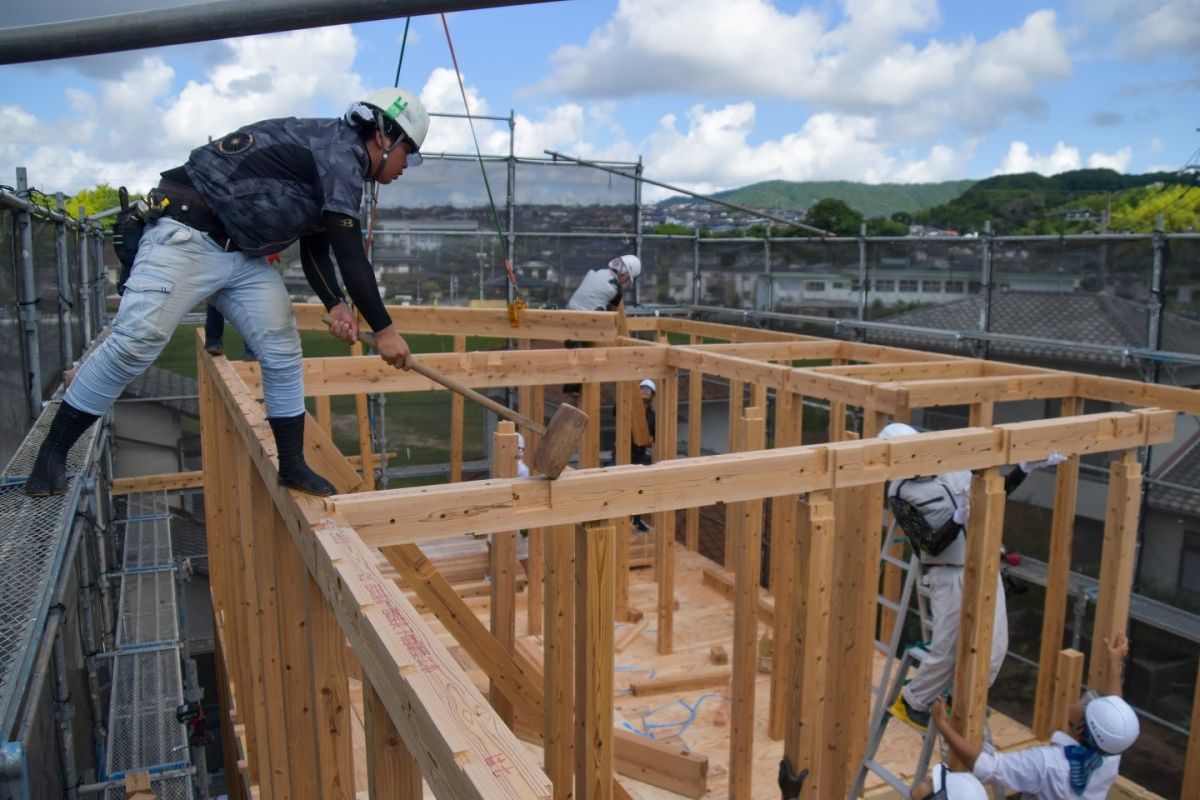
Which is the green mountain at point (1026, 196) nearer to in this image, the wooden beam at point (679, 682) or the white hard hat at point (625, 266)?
the white hard hat at point (625, 266)

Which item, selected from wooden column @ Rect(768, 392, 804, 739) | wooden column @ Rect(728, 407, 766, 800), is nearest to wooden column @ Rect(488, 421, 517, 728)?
wooden column @ Rect(728, 407, 766, 800)

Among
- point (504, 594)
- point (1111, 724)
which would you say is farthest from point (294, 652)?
point (1111, 724)

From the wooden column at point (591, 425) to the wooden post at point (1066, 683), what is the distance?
340cm

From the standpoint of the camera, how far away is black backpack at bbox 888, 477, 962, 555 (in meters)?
4.78

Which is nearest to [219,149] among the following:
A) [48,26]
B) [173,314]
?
[173,314]

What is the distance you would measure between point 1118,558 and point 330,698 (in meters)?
4.17

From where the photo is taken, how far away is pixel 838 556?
464 centimetres

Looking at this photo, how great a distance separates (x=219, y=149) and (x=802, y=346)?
5.59 m

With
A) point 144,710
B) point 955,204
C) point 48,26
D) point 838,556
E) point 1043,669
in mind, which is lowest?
point 144,710

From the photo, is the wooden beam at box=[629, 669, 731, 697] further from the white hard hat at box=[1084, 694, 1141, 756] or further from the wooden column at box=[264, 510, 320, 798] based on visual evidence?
the wooden column at box=[264, 510, 320, 798]

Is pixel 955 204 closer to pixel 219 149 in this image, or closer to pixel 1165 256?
pixel 1165 256

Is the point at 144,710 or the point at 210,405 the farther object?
the point at 144,710

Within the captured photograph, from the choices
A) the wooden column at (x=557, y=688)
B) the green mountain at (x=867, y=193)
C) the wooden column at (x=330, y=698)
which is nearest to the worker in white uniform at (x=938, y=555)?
the wooden column at (x=557, y=688)

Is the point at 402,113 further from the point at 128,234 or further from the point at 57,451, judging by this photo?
the point at 57,451
